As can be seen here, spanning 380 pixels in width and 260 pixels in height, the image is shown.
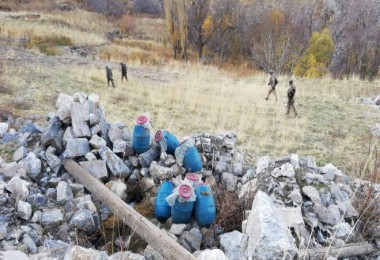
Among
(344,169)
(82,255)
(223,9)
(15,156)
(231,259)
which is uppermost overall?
(223,9)

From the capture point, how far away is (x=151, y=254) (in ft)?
13.2

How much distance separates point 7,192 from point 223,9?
26230 millimetres

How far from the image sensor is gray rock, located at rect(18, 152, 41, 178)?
5.14 metres

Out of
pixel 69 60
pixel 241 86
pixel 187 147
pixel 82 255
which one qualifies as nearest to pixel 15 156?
pixel 187 147

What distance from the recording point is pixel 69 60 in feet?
63.6

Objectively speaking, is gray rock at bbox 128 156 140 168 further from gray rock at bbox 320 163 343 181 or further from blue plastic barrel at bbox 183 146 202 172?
gray rock at bbox 320 163 343 181

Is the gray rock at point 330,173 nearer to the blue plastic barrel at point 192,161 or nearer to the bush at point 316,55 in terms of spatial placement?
the blue plastic barrel at point 192,161

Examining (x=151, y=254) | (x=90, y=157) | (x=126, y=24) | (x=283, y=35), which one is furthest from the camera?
(x=126, y=24)

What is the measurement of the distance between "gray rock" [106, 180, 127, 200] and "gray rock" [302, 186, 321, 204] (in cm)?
253

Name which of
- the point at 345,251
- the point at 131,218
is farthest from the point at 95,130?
the point at 345,251

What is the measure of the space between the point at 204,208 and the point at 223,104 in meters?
8.56

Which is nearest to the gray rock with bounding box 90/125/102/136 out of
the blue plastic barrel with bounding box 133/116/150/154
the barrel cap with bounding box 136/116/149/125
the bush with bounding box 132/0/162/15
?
the blue plastic barrel with bounding box 133/116/150/154

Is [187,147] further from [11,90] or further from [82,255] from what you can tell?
[11,90]

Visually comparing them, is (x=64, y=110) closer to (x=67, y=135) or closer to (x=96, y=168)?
(x=67, y=135)
